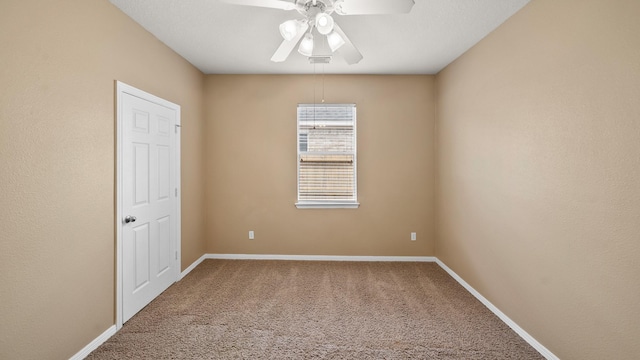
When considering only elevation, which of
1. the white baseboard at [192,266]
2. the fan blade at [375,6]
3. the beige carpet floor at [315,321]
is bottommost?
the beige carpet floor at [315,321]

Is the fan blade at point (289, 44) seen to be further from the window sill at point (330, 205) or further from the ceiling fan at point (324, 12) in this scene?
the window sill at point (330, 205)

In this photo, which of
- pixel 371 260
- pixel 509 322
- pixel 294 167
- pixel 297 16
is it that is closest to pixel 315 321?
pixel 509 322

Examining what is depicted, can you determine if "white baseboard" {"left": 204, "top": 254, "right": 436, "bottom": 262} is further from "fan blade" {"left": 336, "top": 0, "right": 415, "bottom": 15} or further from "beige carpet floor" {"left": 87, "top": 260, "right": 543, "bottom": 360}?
"fan blade" {"left": 336, "top": 0, "right": 415, "bottom": 15}

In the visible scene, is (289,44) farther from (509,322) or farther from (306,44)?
(509,322)

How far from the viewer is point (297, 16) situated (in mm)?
2521

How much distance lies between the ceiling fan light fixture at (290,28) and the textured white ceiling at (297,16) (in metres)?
0.77

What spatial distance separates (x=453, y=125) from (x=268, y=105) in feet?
8.13

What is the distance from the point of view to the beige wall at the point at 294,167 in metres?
4.23

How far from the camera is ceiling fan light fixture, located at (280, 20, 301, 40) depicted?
1.81 m

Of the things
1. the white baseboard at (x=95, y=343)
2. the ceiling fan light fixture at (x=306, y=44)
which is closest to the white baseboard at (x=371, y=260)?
the white baseboard at (x=95, y=343)

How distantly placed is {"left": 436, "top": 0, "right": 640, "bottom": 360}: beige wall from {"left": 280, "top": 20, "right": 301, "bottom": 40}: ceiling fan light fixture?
1776 millimetres

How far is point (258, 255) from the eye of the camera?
431cm

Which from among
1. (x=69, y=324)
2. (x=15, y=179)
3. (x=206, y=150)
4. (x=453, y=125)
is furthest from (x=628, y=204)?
(x=206, y=150)

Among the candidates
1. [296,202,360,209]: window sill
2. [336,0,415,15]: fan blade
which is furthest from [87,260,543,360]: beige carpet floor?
[336,0,415,15]: fan blade
